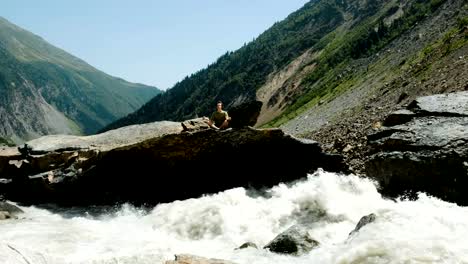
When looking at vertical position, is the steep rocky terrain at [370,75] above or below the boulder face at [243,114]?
below

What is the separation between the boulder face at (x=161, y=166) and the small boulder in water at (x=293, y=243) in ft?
30.4

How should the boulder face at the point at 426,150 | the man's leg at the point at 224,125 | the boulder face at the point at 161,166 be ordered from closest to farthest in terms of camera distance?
the boulder face at the point at 426,150
the boulder face at the point at 161,166
the man's leg at the point at 224,125

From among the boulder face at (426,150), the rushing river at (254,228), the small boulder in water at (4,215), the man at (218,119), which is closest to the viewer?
the rushing river at (254,228)

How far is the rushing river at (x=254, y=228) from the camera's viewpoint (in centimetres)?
1110

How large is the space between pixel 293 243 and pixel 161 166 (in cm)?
1240

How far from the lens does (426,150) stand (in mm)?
16016

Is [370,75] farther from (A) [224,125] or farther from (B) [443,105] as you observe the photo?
(B) [443,105]

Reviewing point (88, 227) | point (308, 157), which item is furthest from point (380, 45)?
point (88, 227)

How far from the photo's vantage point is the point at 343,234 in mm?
14562

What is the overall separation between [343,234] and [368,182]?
4648 millimetres

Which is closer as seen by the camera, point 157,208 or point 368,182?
point 368,182

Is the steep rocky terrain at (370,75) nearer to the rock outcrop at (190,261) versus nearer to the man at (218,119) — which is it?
the man at (218,119)

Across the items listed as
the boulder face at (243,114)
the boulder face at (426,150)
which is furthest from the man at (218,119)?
the boulder face at (426,150)

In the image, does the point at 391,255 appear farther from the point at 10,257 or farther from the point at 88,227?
the point at 88,227
